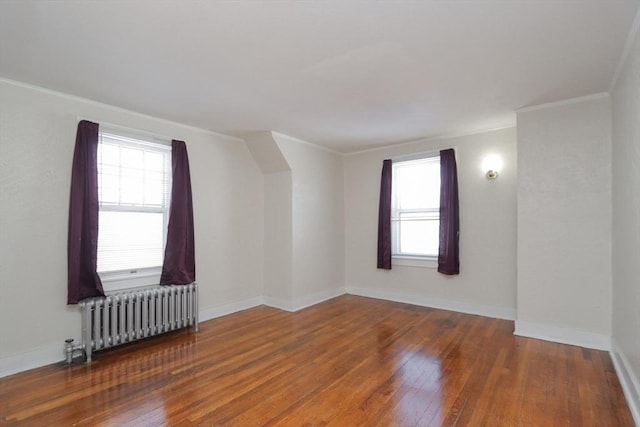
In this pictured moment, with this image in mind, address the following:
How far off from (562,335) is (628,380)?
1.01m

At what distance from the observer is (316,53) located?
7.76 feet

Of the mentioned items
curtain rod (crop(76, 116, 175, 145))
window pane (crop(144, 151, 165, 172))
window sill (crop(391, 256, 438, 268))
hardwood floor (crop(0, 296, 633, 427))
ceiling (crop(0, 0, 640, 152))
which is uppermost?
ceiling (crop(0, 0, 640, 152))

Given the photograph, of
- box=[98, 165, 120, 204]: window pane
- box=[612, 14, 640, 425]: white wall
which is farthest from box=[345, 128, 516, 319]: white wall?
box=[98, 165, 120, 204]: window pane

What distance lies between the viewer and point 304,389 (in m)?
2.48

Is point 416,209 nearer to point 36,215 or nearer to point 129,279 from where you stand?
point 129,279

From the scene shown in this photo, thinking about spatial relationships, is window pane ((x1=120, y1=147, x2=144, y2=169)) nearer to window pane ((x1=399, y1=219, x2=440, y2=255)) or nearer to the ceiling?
the ceiling

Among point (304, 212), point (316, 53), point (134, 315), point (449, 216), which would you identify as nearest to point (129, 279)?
point (134, 315)

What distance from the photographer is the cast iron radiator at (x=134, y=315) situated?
3.07 metres

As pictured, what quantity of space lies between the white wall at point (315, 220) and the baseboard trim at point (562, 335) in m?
2.81

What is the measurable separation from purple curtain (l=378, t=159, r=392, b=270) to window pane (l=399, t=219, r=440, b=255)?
0.82 feet

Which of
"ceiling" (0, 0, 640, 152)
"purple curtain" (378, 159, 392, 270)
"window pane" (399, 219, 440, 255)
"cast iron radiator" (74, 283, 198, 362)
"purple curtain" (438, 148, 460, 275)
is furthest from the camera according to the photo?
"purple curtain" (378, 159, 392, 270)

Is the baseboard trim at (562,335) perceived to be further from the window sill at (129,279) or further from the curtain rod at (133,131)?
the curtain rod at (133,131)

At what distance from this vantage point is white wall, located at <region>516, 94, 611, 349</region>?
3.20m

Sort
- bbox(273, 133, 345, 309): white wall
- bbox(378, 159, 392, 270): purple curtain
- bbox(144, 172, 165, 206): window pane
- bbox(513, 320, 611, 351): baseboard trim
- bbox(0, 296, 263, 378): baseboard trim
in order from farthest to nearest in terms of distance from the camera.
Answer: bbox(378, 159, 392, 270): purple curtain
bbox(273, 133, 345, 309): white wall
bbox(144, 172, 165, 206): window pane
bbox(513, 320, 611, 351): baseboard trim
bbox(0, 296, 263, 378): baseboard trim
